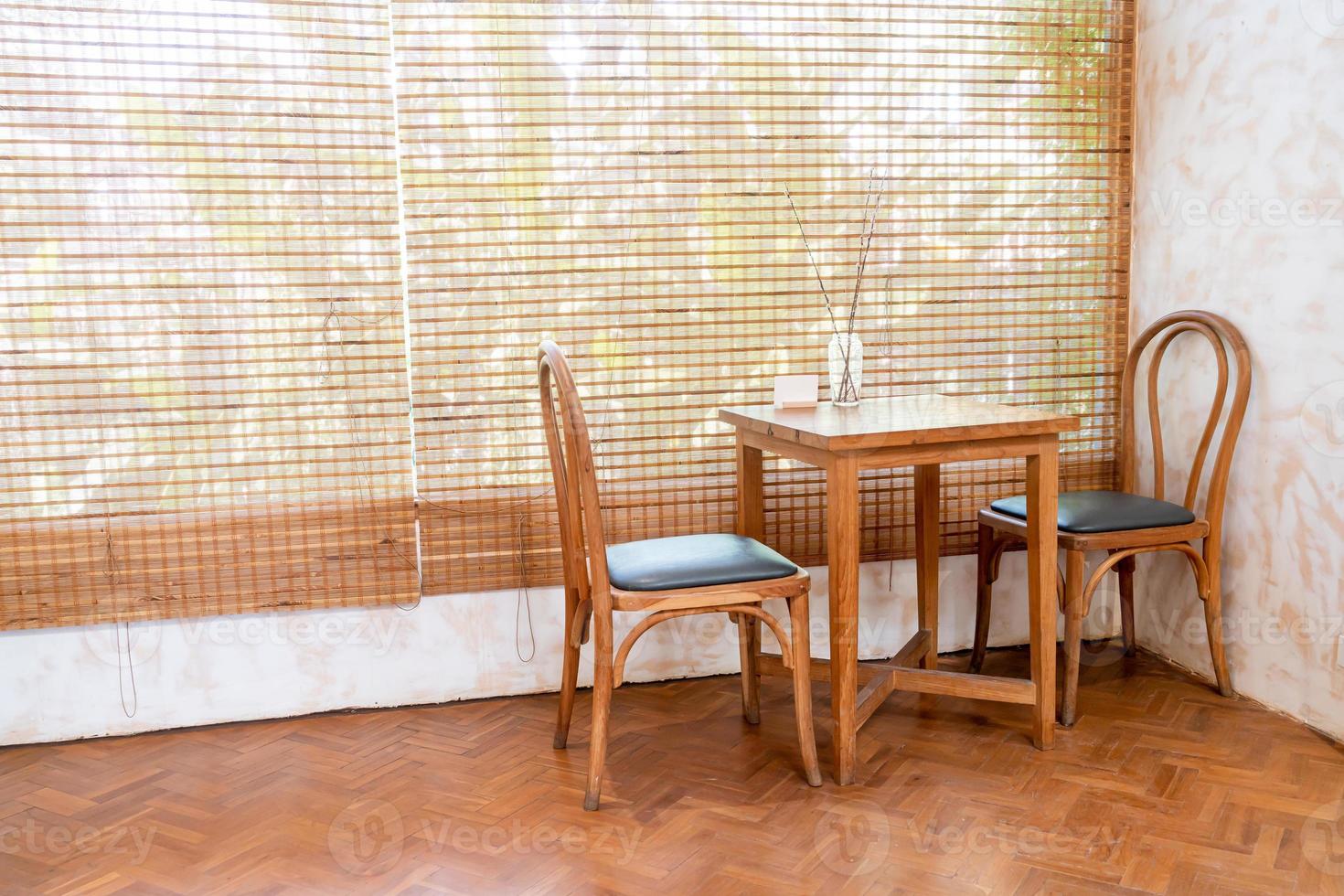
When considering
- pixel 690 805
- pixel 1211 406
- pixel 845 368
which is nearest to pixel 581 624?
pixel 690 805

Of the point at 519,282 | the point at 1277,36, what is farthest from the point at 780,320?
the point at 1277,36

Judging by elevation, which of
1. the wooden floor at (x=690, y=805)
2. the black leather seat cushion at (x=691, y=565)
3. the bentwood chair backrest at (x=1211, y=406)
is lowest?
the wooden floor at (x=690, y=805)

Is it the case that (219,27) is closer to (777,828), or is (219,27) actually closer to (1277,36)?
(777,828)

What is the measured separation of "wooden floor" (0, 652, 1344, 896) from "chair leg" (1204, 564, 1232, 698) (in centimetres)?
6

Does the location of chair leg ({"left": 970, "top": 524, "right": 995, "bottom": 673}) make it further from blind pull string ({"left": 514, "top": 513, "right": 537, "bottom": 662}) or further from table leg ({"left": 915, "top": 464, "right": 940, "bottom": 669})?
blind pull string ({"left": 514, "top": 513, "right": 537, "bottom": 662})

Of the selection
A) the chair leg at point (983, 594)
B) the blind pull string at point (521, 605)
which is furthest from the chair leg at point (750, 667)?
the chair leg at point (983, 594)

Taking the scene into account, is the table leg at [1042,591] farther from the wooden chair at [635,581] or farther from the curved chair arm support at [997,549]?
the wooden chair at [635,581]

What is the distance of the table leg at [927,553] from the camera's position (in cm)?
284

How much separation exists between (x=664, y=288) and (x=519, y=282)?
40 centimetres

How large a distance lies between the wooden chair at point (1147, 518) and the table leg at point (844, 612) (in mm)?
637

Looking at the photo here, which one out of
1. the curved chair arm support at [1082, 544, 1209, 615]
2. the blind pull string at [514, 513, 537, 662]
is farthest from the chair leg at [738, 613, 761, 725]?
the curved chair arm support at [1082, 544, 1209, 615]

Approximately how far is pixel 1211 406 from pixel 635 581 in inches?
70.6

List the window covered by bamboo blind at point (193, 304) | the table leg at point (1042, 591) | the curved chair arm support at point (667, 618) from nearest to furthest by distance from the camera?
the curved chair arm support at point (667, 618), the table leg at point (1042, 591), the window covered by bamboo blind at point (193, 304)

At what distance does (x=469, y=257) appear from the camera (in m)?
2.83
